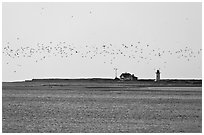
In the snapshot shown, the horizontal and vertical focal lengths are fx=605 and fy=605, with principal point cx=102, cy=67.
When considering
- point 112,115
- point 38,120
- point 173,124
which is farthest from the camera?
point 112,115

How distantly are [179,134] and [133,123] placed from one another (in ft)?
21.0

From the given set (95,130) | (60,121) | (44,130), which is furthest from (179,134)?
(60,121)

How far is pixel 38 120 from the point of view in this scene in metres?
31.4

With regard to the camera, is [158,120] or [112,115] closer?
[158,120]

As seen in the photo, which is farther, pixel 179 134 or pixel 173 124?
pixel 173 124

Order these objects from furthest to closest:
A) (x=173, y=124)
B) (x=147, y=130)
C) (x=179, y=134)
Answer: (x=173, y=124), (x=147, y=130), (x=179, y=134)

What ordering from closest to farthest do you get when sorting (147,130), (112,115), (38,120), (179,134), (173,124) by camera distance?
(179,134), (147,130), (173,124), (38,120), (112,115)

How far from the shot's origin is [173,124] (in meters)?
29.5

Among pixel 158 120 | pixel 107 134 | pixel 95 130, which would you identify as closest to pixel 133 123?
pixel 158 120

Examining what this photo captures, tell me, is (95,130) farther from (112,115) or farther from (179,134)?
(112,115)

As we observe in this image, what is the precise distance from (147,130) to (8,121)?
792 centimetres

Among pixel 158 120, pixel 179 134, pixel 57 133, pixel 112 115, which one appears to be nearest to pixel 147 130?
A: pixel 179 134

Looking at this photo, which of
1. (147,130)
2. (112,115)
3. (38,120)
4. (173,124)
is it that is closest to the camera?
(147,130)

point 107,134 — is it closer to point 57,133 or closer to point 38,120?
point 57,133
